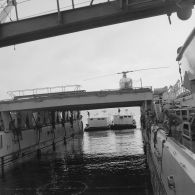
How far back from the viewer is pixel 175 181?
7.33m

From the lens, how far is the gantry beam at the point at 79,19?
1496 cm

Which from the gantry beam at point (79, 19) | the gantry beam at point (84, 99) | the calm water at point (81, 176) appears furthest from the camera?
the gantry beam at point (84, 99)

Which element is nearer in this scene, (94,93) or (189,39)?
(189,39)

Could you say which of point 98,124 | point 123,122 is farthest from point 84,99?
point 98,124

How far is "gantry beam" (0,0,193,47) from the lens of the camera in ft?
49.1

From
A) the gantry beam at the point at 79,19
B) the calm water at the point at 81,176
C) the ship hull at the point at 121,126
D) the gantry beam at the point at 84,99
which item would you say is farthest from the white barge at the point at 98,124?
the gantry beam at the point at 79,19

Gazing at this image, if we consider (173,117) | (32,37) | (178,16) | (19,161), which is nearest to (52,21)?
(32,37)

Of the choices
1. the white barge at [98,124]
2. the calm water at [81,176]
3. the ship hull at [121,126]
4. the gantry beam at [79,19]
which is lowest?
the calm water at [81,176]

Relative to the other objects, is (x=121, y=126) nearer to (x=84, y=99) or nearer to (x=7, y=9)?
(x=84, y=99)

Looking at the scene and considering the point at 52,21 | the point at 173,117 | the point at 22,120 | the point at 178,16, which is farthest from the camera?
the point at 22,120

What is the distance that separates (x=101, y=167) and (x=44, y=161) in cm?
867

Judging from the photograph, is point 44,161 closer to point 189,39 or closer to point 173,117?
point 173,117

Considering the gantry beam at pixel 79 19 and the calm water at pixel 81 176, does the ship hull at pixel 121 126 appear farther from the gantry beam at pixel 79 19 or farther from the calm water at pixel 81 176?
the gantry beam at pixel 79 19

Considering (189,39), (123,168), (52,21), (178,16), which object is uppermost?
(52,21)
